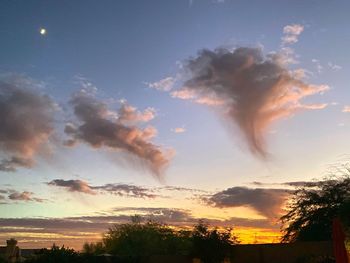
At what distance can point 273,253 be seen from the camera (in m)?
33.7

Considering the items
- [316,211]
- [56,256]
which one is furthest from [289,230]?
[56,256]

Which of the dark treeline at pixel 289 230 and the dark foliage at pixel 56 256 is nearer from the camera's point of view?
the dark foliage at pixel 56 256

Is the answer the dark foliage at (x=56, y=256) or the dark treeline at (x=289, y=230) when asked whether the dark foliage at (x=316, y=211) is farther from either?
the dark foliage at (x=56, y=256)

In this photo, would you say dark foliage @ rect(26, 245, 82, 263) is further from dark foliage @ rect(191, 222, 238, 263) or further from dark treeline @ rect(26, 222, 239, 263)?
dark foliage @ rect(191, 222, 238, 263)

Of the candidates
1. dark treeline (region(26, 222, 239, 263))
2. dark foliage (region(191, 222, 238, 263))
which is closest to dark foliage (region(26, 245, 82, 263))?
dark treeline (region(26, 222, 239, 263))

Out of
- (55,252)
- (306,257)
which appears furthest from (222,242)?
(55,252)

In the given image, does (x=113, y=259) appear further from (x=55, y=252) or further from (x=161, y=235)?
(x=161, y=235)

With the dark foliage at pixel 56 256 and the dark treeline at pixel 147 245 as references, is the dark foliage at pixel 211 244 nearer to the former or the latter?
the dark treeline at pixel 147 245

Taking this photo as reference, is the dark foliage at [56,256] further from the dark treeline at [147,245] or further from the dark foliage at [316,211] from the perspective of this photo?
the dark foliage at [316,211]

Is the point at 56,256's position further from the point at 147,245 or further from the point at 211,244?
the point at 147,245

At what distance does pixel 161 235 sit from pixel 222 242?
63.9 feet

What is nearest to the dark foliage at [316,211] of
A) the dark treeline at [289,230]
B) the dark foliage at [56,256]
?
the dark treeline at [289,230]

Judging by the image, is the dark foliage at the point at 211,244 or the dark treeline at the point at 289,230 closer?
the dark foliage at the point at 211,244

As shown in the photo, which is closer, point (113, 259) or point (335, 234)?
point (335, 234)
